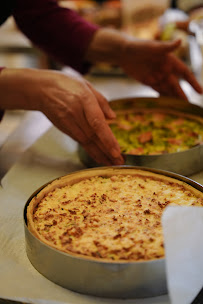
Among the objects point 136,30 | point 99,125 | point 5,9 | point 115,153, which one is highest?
point 5,9

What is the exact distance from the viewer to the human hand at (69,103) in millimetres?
1546

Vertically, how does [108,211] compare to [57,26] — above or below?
below

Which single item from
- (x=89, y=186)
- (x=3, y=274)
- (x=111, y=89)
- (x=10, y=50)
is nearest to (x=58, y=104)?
(x=89, y=186)

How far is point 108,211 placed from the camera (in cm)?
128

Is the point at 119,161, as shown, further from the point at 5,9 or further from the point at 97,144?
the point at 5,9

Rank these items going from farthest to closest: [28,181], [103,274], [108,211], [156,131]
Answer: [156,131] < [28,181] < [108,211] < [103,274]

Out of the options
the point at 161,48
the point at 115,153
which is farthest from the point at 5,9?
the point at 115,153

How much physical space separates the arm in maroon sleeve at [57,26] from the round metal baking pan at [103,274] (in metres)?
1.49

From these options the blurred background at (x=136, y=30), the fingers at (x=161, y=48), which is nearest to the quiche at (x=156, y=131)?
the fingers at (x=161, y=48)

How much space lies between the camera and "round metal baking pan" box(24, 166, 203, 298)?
1.02 metres

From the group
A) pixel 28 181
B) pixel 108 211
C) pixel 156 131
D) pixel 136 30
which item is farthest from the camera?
pixel 136 30

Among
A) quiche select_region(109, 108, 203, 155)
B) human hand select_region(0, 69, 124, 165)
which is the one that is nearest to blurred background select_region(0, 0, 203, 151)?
quiche select_region(109, 108, 203, 155)

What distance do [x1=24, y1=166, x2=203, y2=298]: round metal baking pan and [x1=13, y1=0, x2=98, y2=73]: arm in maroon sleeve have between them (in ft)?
4.87

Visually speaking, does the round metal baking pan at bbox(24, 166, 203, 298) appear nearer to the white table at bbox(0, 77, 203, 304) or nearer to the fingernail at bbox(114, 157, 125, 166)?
the white table at bbox(0, 77, 203, 304)
